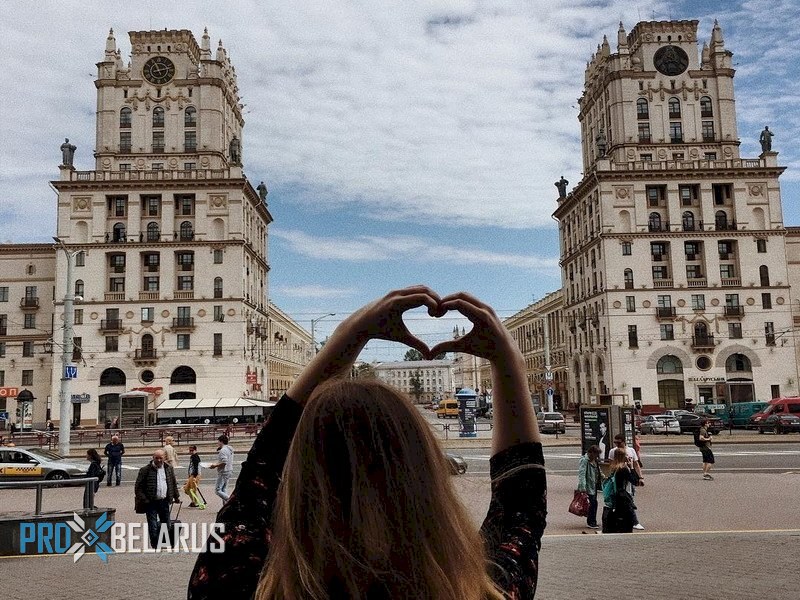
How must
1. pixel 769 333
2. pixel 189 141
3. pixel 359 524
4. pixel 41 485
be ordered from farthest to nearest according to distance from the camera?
pixel 189 141, pixel 769 333, pixel 41 485, pixel 359 524

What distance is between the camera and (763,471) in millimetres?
24062

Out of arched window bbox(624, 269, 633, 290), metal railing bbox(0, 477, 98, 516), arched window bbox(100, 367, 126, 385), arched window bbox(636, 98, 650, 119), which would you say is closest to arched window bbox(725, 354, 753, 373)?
arched window bbox(624, 269, 633, 290)

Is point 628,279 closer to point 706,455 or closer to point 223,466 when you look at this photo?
point 706,455

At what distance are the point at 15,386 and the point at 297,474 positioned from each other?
3069 inches

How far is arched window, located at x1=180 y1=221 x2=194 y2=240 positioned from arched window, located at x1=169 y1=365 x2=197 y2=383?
1233cm

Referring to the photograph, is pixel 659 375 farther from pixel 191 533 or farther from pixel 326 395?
pixel 326 395

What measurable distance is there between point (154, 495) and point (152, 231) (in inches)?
2325

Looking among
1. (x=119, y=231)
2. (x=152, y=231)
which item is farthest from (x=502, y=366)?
(x=119, y=231)

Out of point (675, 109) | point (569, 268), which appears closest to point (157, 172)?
point (569, 268)

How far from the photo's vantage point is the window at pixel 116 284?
66.4m

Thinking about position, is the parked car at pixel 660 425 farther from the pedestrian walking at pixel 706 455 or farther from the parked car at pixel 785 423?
the pedestrian walking at pixel 706 455

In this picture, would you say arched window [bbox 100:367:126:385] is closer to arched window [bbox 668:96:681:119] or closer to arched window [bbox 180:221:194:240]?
arched window [bbox 180:221:194:240]

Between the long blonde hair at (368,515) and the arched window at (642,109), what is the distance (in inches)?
3037

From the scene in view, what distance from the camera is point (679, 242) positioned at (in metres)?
68.4
